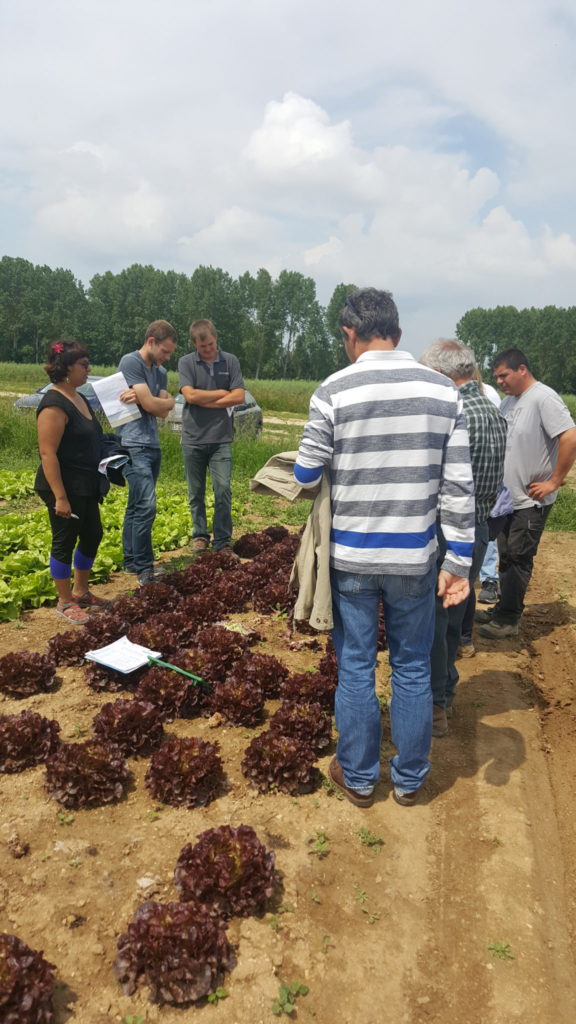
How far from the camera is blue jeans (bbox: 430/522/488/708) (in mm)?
Answer: 3635

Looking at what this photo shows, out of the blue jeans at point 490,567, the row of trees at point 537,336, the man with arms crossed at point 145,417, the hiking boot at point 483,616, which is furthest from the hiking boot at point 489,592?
the row of trees at point 537,336

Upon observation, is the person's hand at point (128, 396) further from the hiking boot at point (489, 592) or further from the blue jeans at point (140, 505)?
the hiking boot at point (489, 592)

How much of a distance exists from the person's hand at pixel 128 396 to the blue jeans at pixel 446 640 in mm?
3422

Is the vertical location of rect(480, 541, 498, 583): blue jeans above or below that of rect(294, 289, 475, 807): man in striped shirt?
below

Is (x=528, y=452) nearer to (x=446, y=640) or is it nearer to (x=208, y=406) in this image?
(x=446, y=640)

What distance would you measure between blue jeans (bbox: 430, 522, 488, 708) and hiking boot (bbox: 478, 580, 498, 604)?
7.77 feet

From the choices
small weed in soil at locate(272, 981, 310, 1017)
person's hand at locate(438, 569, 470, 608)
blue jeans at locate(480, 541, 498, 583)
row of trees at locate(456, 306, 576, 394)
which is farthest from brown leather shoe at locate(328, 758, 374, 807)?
row of trees at locate(456, 306, 576, 394)

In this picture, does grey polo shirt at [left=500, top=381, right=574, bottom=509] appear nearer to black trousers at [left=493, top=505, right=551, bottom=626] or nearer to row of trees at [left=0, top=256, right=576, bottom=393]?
black trousers at [left=493, top=505, right=551, bottom=626]

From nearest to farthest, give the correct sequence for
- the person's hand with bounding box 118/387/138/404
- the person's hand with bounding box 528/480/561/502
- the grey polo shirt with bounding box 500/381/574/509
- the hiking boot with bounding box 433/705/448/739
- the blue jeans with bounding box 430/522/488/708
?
the blue jeans with bounding box 430/522/488/708
the hiking boot with bounding box 433/705/448/739
the grey polo shirt with bounding box 500/381/574/509
the person's hand with bounding box 528/480/561/502
the person's hand with bounding box 118/387/138/404

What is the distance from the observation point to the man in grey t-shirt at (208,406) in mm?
6598

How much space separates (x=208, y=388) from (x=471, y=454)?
12.2 feet

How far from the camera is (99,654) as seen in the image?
14.4 ft

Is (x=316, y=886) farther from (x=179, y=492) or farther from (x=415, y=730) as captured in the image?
(x=179, y=492)

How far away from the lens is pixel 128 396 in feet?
18.7
